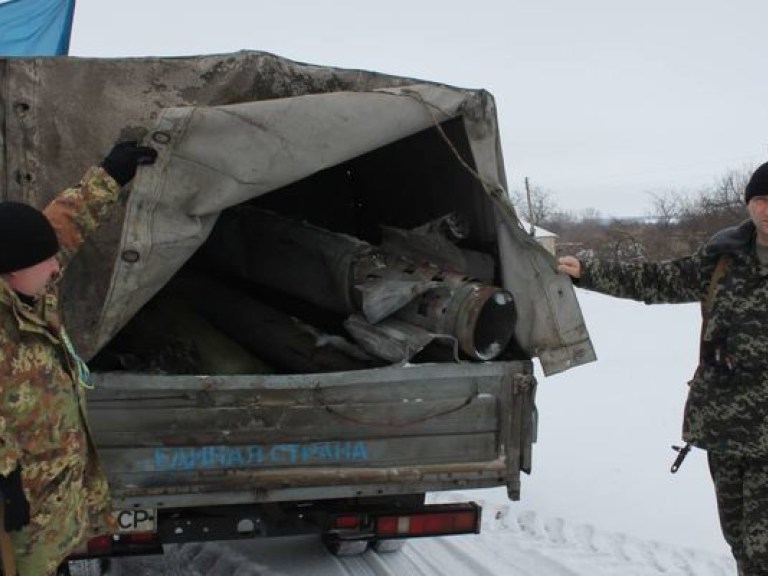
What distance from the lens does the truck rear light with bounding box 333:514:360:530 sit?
11.5 ft

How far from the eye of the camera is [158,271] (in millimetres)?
2949

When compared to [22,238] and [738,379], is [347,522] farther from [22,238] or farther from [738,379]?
[22,238]

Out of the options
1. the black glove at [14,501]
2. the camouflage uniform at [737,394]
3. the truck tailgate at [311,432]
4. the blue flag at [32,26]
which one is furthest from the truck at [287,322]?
the blue flag at [32,26]

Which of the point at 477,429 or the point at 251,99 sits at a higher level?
the point at 251,99

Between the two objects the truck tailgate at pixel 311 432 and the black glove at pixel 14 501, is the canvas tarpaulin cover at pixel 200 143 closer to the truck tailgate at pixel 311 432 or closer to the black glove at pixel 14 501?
the truck tailgate at pixel 311 432

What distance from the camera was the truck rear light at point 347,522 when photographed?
3.50m

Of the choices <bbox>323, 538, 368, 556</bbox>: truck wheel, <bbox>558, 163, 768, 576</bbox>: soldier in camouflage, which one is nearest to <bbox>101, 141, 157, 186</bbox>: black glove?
<bbox>558, 163, 768, 576</bbox>: soldier in camouflage

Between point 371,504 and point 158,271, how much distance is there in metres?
1.38

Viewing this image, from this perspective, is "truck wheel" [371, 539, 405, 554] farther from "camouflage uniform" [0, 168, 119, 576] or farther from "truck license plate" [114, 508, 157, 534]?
"camouflage uniform" [0, 168, 119, 576]

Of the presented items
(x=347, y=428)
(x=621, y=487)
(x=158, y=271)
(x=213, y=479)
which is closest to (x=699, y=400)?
(x=347, y=428)

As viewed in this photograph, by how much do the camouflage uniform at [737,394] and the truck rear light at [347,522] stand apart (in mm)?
1350

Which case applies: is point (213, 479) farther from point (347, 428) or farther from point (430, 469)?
point (430, 469)

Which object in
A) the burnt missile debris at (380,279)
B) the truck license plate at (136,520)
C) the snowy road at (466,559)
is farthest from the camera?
the snowy road at (466,559)

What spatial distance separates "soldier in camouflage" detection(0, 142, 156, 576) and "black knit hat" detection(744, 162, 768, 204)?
2209 mm
